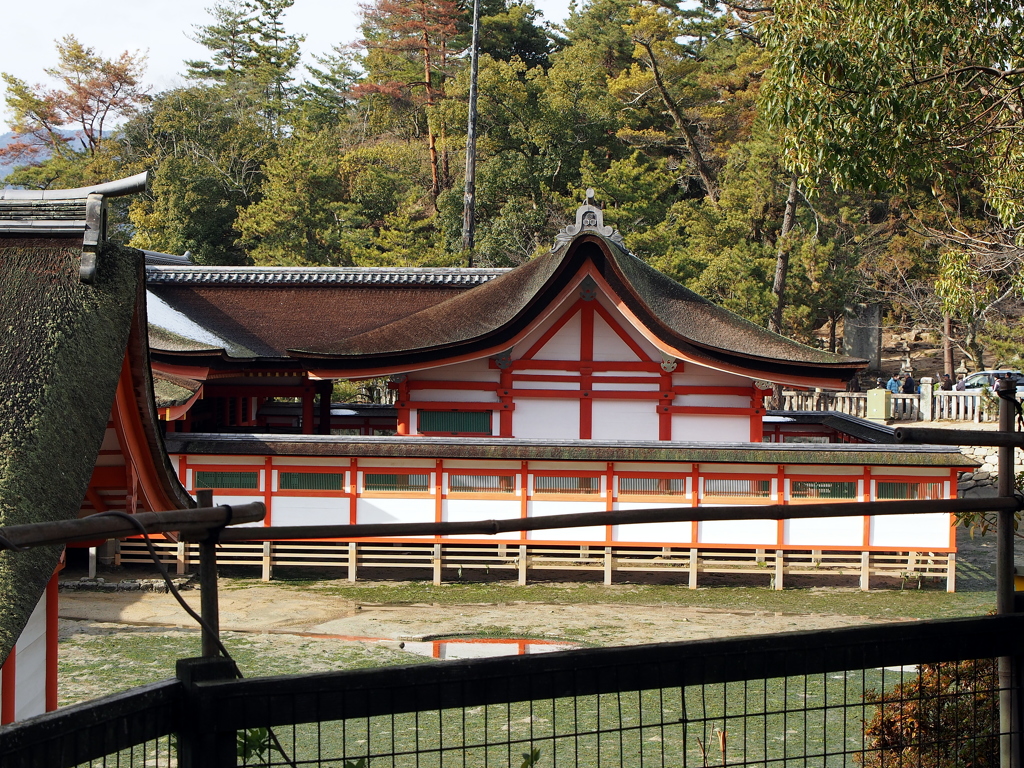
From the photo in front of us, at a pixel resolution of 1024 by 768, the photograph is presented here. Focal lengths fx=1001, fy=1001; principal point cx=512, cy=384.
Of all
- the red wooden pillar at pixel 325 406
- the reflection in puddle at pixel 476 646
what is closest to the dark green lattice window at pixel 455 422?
Result: the red wooden pillar at pixel 325 406

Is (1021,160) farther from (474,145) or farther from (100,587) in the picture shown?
(474,145)

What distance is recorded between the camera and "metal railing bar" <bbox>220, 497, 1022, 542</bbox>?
251cm

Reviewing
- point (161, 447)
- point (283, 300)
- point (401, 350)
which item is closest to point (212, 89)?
point (283, 300)

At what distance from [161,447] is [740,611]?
9798 millimetres

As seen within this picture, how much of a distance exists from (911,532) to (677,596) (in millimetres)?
3614

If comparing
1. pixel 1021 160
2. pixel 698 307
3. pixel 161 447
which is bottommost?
pixel 161 447

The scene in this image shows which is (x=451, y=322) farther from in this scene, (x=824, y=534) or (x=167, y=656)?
(x=167, y=656)

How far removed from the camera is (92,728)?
2.24 metres

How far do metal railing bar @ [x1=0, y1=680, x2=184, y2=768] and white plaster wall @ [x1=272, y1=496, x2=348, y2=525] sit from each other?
12749 mm

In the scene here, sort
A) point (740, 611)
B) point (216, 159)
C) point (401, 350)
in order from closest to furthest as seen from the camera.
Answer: point (740, 611) → point (401, 350) → point (216, 159)

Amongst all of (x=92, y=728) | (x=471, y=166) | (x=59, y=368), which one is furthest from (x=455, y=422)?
(x=471, y=166)

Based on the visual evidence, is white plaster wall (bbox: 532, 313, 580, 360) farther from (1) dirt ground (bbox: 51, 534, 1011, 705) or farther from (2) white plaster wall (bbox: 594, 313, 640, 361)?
(1) dirt ground (bbox: 51, 534, 1011, 705)

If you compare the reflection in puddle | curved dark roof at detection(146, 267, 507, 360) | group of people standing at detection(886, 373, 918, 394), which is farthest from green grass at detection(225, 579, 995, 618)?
group of people standing at detection(886, 373, 918, 394)

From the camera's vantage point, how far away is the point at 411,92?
4244 cm
